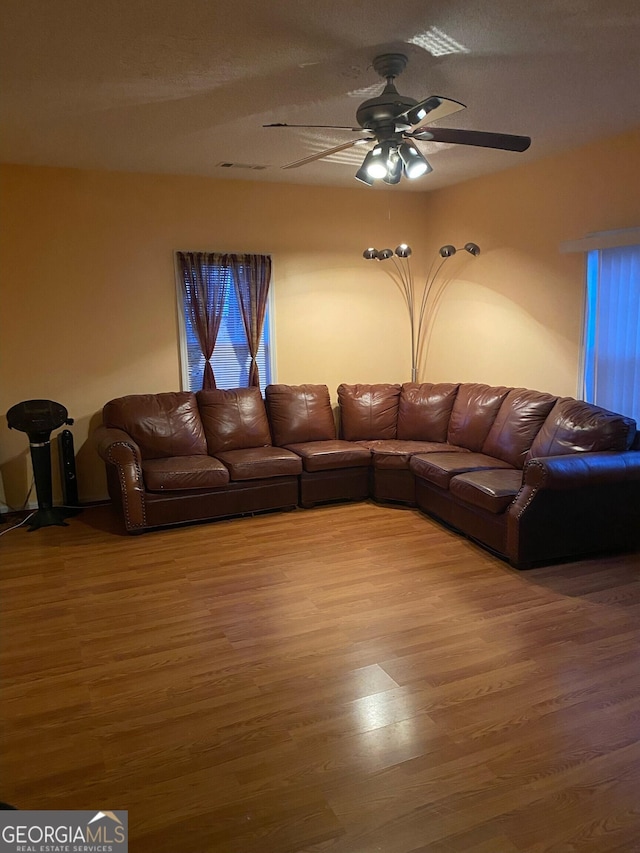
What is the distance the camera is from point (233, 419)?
5.35m

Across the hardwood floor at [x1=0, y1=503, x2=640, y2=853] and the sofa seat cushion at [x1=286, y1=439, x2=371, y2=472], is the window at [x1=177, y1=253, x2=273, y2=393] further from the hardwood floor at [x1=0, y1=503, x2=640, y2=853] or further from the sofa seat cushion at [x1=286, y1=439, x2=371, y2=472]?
the hardwood floor at [x1=0, y1=503, x2=640, y2=853]

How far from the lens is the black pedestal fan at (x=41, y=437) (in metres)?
4.57

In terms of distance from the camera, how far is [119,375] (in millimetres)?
5293

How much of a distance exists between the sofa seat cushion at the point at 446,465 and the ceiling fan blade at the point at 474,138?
7.41ft

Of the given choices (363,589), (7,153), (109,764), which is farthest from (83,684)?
(7,153)

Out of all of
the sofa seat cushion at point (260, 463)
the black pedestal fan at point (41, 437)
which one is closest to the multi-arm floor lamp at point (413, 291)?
the sofa seat cushion at point (260, 463)

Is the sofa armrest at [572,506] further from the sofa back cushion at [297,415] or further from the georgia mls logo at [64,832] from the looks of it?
the georgia mls logo at [64,832]

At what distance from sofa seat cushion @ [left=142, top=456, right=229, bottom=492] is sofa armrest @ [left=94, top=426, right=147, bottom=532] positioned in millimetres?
89

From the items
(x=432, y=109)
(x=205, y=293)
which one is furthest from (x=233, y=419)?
(x=432, y=109)

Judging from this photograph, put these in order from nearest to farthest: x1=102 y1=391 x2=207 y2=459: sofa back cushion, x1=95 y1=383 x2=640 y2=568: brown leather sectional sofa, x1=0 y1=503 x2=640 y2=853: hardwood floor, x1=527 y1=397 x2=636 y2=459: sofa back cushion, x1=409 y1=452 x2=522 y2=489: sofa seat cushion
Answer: x1=0 y1=503 x2=640 y2=853: hardwood floor, x1=95 y1=383 x2=640 y2=568: brown leather sectional sofa, x1=527 y1=397 x2=636 y2=459: sofa back cushion, x1=409 y1=452 x2=522 y2=489: sofa seat cushion, x1=102 y1=391 x2=207 y2=459: sofa back cushion

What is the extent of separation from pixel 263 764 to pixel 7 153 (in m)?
4.33

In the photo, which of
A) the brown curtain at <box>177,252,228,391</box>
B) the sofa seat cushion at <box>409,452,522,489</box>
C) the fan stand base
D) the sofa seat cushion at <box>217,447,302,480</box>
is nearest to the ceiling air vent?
the brown curtain at <box>177,252,228,391</box>

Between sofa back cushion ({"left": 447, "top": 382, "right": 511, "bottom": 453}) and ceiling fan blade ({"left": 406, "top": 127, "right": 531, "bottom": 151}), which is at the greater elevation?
ceiling fan blade ({"left": 406, "top": 127, "right": 531, "bottom": 151})

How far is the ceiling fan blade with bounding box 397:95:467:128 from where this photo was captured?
2.51m
